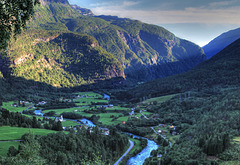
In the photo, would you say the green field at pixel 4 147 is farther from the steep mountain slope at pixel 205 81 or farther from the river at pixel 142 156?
the steep mountain slope at pixel 205 81

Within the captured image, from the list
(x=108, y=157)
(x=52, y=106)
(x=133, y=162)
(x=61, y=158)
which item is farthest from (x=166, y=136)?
(x=52, y=106)

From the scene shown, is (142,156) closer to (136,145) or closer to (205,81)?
(136,145)

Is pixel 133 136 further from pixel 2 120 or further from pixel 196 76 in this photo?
pixel 196 76

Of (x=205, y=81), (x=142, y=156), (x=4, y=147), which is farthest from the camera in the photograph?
(x=205, y=81)

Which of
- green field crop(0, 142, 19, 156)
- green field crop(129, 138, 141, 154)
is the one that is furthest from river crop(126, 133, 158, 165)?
green field crop(0, 142, 19, 156)

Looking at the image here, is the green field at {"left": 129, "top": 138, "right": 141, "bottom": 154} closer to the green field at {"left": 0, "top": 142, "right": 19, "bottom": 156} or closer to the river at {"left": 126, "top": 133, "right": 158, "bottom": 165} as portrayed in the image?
the river at {"left": 126, "top": 133, "right": 158, "bottom": 165}

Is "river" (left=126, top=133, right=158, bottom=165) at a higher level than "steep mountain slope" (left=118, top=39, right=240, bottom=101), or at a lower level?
lower

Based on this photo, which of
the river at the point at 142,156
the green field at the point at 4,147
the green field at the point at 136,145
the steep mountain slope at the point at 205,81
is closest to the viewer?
the green field at the point at 4,147

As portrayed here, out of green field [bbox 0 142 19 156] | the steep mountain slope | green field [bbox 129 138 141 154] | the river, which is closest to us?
green field [bbox 0 142 19 156]

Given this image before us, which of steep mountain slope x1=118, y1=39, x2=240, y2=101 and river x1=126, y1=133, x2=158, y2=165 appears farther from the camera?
steep mountain slope x1=118, y1=39, x2=240, y2=101

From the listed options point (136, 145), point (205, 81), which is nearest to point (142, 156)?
point (136, 145)

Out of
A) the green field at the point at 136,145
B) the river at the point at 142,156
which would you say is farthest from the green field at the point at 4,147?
the green field at the point at 136,145

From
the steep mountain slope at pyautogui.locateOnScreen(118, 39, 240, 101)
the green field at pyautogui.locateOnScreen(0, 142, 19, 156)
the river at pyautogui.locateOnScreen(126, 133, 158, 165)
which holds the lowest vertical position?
the river at pyautogui.locateOnScreen(126, 133, 158, 165)
